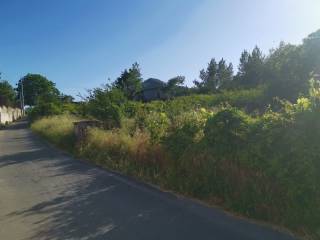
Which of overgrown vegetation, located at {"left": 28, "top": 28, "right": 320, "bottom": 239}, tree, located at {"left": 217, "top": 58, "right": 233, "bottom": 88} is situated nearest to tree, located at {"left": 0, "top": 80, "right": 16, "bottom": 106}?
tree, located at {"left": 217, "top": 58, "right": 233, "bottom": 88}

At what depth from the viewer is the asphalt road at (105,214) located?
6.10 meters

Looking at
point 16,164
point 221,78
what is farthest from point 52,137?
point 221,78

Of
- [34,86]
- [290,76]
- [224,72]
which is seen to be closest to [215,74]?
[224,72]

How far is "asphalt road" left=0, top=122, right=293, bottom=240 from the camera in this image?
6098 millimetres

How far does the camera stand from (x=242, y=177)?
6.97 metres

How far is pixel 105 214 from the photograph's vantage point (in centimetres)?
732

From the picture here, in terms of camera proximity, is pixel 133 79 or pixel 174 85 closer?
pixel 133 79

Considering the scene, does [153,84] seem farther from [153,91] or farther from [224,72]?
[224,72]

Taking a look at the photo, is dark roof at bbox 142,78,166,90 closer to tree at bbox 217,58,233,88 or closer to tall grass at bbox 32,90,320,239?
tree at bbox 217,58,233,88

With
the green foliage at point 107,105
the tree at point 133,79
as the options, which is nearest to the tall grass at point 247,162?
the green foliage at point 107,105

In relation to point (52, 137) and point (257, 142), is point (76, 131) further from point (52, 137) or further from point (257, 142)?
point (257, 142)

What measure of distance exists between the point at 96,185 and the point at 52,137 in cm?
1457

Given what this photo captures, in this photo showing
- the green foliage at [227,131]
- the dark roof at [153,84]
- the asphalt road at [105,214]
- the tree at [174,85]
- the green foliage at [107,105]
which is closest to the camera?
the asphalt road at [105,214]

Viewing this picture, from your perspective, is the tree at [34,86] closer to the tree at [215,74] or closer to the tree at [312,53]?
the tree at [215,74]
